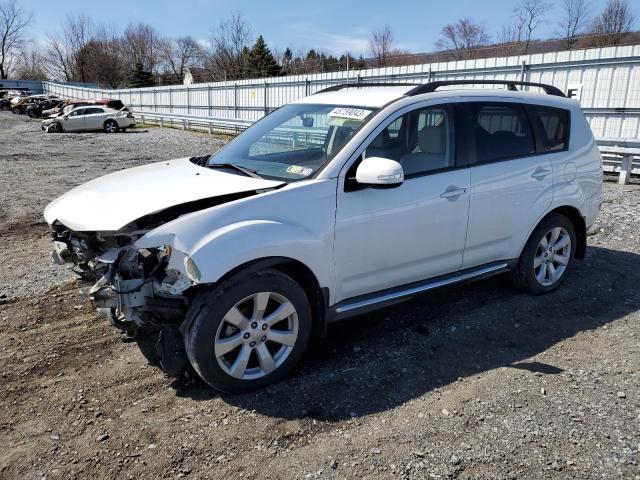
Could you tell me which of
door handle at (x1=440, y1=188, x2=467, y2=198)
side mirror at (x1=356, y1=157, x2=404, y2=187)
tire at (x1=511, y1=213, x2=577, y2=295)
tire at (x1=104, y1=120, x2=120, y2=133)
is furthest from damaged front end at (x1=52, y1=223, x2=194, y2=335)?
tire at (x1=104, y1=120, x2=120, y2=133)

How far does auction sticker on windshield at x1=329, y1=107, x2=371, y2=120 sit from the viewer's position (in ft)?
12.8

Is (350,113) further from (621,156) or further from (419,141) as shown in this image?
(621,156)

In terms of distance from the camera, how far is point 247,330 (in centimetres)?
328

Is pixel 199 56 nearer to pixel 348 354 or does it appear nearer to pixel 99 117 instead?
pixel 99 117

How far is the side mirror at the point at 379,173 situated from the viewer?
338cm

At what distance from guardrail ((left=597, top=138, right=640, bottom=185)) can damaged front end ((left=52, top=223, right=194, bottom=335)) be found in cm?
1000

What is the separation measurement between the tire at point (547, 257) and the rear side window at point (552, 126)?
0.65 m

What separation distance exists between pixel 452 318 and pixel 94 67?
90.9 meters

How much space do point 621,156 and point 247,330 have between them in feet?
34.5

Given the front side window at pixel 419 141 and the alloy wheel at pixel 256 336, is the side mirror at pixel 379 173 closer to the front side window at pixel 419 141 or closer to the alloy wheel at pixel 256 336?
the front side window at pixel 419 141

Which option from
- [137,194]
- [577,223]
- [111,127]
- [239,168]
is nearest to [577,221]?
[577,223]

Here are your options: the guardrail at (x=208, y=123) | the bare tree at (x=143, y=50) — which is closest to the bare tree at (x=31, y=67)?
the bare tree at (x=143, y=50)

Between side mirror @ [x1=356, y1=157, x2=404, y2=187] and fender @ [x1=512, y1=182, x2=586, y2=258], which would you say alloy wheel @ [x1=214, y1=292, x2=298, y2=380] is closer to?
side mirror @ [x1=356, y1=157, x2=404, y2=187]

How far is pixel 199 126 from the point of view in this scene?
94.5 ft
